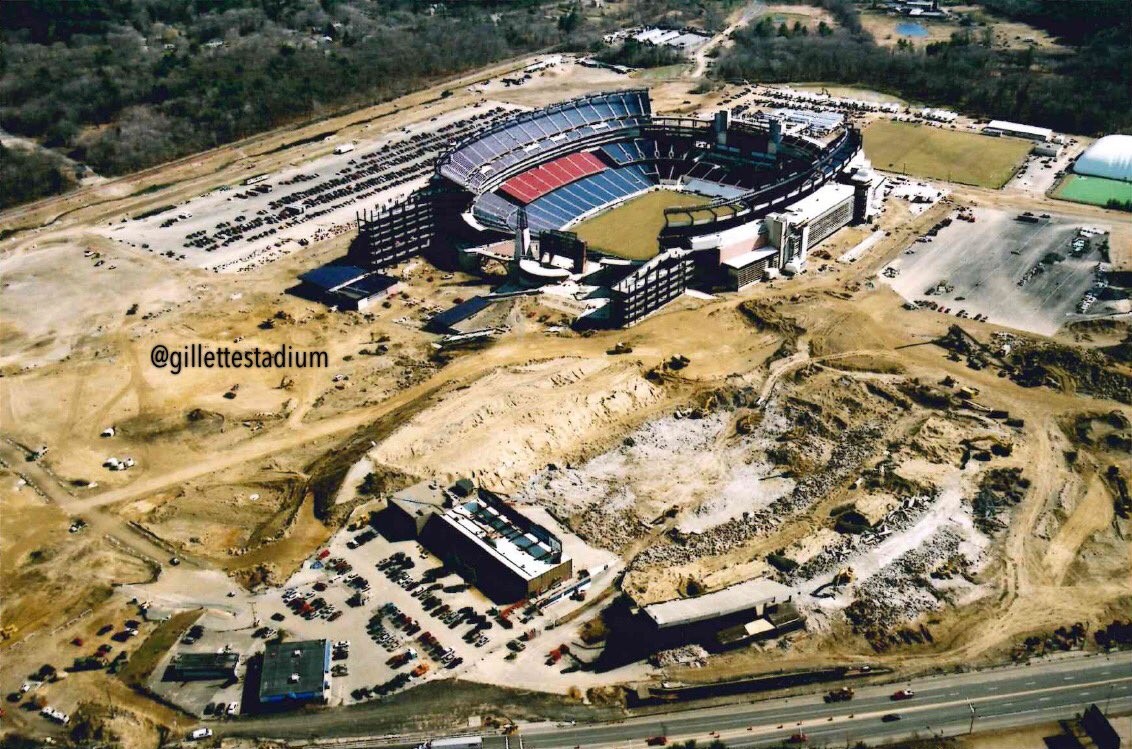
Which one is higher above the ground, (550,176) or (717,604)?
(550,176)

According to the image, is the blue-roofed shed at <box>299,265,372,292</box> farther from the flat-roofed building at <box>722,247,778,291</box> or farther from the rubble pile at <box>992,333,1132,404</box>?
the rubble pile at <box>992,333,1132,404</box>

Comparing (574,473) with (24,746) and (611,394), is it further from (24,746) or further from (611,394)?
(24,746)

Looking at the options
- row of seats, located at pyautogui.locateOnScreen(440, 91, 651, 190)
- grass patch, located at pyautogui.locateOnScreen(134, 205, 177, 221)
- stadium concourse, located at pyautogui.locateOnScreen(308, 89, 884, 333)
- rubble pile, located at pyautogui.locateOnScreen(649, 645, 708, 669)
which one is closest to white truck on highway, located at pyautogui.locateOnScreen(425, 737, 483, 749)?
rubble pile, located at pyautogui.locateOnScreen(649, 645, 708, 669)

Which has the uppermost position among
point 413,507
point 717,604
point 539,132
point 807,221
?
point 539,132

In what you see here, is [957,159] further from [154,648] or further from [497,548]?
[154,648]

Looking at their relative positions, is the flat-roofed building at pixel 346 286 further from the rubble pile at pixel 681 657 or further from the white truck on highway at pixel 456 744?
the white truck on highway at pixel 456 744

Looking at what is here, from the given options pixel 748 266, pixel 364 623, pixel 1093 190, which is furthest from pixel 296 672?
pixel 1093 190

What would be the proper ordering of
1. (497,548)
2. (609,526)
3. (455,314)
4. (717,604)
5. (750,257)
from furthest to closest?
1. (750,257)
2. (455,314)
3. (609,526)
4. (497,548)
5. (717,604)
